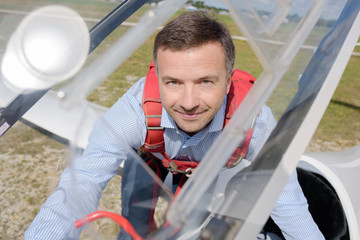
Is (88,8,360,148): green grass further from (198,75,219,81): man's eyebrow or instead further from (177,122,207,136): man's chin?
(177,122,207,136): man's chin

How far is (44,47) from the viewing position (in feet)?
3.26

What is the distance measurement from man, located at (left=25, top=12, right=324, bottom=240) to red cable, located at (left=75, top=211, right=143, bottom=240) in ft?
0.06

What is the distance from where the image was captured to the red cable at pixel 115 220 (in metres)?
0.62

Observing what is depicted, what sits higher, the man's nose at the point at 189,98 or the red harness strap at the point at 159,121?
the man's nose at the point at 189,98

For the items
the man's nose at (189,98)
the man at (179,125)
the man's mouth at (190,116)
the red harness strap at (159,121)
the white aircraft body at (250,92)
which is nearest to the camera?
the white aircraft body at (250,92)

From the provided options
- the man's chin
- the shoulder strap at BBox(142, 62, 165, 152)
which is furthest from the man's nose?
the shoulder strap at BBox(142, 62, 165, 152)

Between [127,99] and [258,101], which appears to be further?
[127,99]

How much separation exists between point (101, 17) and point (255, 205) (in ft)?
3.32

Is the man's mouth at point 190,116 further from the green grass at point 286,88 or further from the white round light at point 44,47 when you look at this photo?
the white round light at point 44,47

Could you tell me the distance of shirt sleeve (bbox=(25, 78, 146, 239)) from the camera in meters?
0.67

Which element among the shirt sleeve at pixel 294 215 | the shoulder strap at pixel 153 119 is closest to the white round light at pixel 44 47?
the shoulder strap at pixel 153 119

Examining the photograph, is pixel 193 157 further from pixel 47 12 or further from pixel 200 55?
pixel 47 12

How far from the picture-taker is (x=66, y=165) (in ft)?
2.24

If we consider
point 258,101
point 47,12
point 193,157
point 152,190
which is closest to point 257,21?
point 258,101
